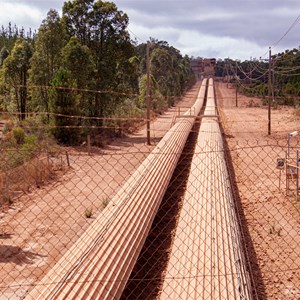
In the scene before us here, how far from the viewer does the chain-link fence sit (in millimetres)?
4816

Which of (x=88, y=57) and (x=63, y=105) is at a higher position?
(x=88, y=57)

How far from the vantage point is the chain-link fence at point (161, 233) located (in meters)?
4.82

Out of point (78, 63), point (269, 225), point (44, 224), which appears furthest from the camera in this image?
point (78, 63)

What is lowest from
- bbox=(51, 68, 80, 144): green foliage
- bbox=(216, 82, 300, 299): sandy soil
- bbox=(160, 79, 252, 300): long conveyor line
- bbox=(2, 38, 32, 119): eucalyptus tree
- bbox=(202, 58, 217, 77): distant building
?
bbox=(216, 82, 300, 299): sandy soil

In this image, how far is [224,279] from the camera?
4594 millimetres

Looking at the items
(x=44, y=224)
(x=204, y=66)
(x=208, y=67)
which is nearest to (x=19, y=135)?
(x=44, y=224)

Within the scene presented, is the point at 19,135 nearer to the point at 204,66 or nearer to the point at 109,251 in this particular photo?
the point at 109,251

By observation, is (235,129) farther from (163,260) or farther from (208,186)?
(163,260)

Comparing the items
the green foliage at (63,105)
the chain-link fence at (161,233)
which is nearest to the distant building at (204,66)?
the green foliage at (63,105)

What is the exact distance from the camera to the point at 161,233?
7441 millimetres

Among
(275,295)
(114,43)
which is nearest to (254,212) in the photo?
(275,295)

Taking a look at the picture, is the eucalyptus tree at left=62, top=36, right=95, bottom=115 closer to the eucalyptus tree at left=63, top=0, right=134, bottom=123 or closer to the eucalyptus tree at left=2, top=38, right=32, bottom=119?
the eucalyptus tree at left=63, top=0, right=134, bottom=123

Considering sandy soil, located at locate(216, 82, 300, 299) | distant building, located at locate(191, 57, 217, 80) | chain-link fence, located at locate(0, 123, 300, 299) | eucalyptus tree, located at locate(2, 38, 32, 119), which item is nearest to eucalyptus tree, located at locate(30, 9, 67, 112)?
eucalyptus tree, located at locate(2, 38, 32, 119)

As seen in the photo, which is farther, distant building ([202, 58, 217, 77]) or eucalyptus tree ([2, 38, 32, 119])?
distant building ([202, 58, 217, 77])
